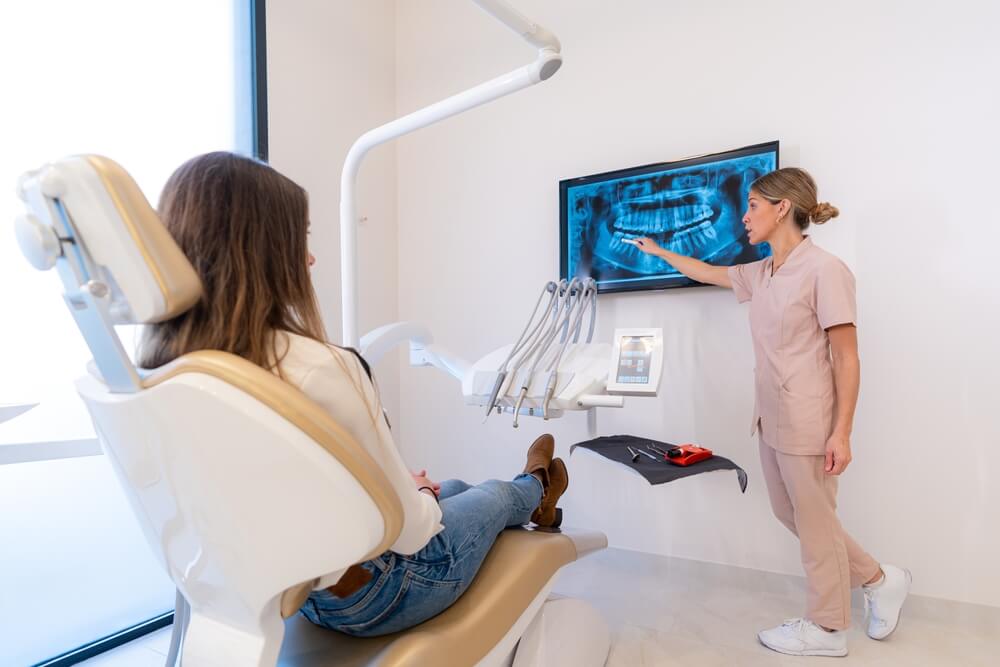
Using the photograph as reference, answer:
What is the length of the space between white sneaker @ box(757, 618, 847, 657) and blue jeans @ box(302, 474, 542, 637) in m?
1.11

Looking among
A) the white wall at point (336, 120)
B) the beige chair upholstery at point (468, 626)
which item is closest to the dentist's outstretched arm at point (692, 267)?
the beige chair upholstery at point (468, 626)

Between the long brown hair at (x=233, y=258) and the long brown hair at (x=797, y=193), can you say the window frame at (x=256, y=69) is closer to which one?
the long brown hair at (x=233, y=258)

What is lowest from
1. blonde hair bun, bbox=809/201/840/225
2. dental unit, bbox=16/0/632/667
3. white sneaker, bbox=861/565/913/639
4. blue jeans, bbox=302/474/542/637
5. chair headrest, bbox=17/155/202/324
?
white sneaker, bbox=861/565/913/639

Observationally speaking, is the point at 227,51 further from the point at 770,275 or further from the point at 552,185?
the point at 770,275

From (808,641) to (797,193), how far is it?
4.26ft

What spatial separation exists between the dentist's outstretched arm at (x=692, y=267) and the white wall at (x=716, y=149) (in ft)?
0.78

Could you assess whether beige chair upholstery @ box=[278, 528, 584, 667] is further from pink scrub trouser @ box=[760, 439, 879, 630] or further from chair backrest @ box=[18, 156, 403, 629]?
pink scrub trouser @ box=[760, 439, 879, 630]

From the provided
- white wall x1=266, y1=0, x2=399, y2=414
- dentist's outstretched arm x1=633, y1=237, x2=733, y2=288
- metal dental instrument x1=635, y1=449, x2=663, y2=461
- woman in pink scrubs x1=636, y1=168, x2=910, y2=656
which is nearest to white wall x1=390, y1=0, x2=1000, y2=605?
white wall x1=266, y1=0, x2=399, y2=414

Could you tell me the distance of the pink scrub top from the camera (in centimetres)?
174

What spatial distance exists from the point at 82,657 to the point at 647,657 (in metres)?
1.67

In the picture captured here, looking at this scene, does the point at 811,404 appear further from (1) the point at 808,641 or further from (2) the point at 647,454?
(1) the point at 808,641

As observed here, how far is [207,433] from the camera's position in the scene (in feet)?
2.43

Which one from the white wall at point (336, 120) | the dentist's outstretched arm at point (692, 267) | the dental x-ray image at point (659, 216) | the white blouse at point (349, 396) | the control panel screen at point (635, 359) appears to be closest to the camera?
the white blouse at point (349, 396)

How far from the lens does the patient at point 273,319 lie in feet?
2.72
